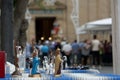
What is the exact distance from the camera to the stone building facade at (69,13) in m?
42.9

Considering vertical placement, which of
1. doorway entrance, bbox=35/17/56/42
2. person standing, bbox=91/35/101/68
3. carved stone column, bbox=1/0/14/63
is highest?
carved stone column, bbox=1/0/14/63

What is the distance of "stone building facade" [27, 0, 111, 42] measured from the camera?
42906 mm

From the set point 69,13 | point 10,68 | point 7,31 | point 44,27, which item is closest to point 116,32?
point 7,31

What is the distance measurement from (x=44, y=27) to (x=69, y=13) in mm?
4109

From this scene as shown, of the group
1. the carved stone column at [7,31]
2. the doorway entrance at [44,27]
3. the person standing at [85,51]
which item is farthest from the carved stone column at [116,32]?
the doorway entrance at [44,27]

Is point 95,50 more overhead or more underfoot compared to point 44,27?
more underfoot

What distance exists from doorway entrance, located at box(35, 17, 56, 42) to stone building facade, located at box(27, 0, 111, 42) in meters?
1.18

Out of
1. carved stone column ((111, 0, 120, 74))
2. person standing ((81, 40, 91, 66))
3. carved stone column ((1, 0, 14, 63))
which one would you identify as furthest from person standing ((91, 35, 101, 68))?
carved stone column ((1, 0, 14, 63))

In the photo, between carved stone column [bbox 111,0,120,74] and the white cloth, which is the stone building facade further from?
the white cloth

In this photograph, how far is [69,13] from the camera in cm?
4353

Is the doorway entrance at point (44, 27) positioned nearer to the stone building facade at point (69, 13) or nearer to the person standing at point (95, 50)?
the stone building facade at point (69, 13)

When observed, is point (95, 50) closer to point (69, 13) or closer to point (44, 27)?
point (69, 13)

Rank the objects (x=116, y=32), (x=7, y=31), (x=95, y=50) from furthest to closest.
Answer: (x=95, y=50)
(x=116, y=32)
(x=7, y=31)

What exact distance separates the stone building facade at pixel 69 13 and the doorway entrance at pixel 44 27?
3.86 ft
